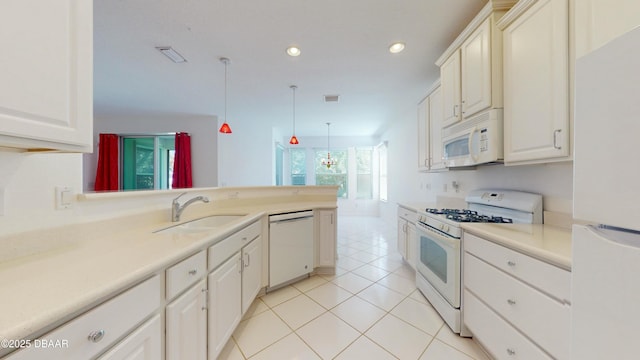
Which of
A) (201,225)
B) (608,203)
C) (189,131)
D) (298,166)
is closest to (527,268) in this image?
(608,203)

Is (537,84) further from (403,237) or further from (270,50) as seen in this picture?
(270,50)

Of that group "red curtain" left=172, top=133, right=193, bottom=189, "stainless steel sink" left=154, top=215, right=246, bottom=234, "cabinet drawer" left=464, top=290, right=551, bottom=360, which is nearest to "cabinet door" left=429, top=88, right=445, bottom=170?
"cabinet drawer" left=464, top=290, right=551, bottom=360

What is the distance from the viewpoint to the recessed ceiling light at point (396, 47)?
2197 mm

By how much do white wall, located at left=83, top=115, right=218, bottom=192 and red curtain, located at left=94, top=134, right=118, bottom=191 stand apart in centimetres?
23

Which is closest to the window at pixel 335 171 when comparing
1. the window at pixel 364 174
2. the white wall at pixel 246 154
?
the window at pixel 364 174

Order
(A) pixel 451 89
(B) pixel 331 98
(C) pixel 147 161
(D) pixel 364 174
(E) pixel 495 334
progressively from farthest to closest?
(D) pixel 364 174 → (C) pixel 147 161 → (B) pixel 331 98 → (A) pixel 451 89 → (E) pixel 495 334

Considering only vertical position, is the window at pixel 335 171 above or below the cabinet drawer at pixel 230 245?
above

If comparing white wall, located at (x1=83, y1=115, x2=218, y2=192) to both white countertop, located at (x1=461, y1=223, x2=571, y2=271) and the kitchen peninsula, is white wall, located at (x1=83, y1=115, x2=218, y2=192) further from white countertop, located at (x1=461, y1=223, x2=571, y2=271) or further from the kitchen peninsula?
white countertop, located at (x1=461, y1=223, x2=571, y2=271)

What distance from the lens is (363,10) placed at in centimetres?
178

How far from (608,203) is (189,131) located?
5814mm

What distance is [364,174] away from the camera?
23.4 feet

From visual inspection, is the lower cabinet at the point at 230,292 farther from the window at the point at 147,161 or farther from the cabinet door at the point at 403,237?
the window at the point at 147,161

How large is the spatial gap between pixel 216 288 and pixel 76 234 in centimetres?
78

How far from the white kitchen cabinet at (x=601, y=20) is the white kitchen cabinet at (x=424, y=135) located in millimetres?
1635
